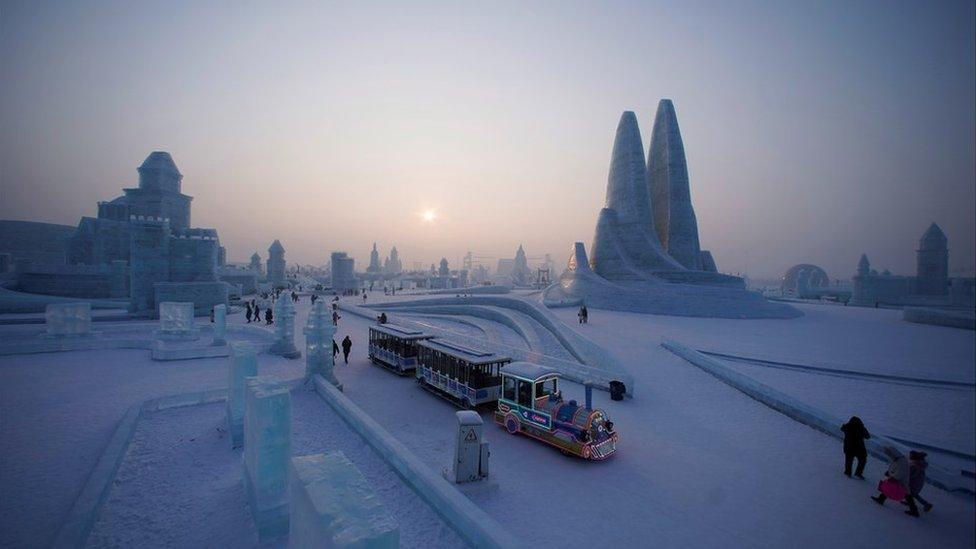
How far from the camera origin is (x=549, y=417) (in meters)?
9.27

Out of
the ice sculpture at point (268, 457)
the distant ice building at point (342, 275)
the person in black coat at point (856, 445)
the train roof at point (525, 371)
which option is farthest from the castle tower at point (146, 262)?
the person in black coat at point (856, 445)

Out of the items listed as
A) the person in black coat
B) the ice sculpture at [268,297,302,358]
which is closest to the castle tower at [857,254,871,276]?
the person in black coat

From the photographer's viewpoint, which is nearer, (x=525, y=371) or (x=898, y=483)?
(x=898, y=483)

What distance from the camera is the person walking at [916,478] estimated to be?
20.8 ft

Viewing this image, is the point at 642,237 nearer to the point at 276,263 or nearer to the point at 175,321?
the point at 175,321

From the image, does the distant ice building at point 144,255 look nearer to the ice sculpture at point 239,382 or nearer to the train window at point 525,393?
the ice sculpture at point 239,382

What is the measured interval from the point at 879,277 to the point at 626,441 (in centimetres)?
5369

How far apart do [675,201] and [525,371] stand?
3124 centimetres

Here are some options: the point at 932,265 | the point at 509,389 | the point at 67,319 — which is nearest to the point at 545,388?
the point at 509,389

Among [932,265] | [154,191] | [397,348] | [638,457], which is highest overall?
[154,191]

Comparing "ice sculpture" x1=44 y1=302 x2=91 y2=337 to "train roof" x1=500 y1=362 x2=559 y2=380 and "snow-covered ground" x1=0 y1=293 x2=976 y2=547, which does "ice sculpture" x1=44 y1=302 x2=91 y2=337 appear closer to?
"snow-covered ground" x1=0 y1=293 x2=976 y2=547

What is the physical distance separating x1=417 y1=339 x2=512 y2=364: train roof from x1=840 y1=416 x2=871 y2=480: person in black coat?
7.91 metres

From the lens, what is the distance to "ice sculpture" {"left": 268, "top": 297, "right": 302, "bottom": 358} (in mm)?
17562

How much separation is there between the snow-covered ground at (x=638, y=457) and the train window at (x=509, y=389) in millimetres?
914
